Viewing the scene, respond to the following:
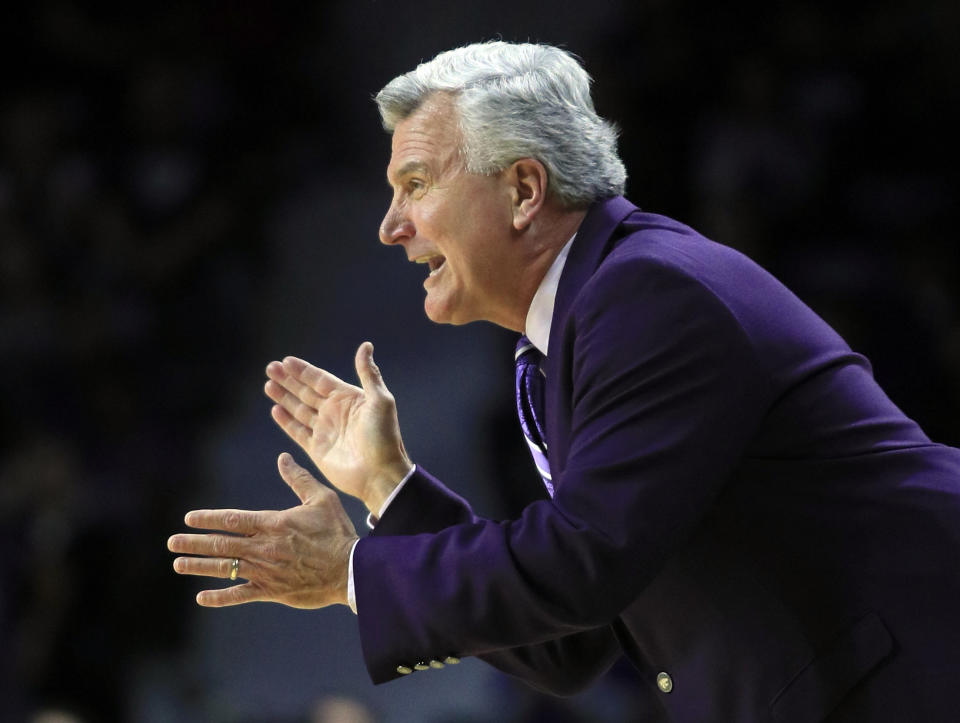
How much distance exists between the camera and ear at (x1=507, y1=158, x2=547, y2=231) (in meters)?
1.81

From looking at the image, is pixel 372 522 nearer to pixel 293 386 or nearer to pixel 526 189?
pixel 293 386

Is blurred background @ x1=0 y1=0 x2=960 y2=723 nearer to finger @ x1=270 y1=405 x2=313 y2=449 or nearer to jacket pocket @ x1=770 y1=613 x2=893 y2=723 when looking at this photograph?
finger @ x1=270 y1=405 x2=313 y2=449

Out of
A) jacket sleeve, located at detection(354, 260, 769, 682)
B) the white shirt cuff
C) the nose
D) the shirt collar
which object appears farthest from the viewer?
the nose

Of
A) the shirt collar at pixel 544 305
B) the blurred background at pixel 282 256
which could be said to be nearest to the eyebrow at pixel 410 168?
the shirt collar at pixel 544 305

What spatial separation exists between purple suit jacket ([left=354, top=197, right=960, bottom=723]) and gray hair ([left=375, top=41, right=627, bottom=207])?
278 millimetres

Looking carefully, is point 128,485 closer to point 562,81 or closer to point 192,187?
point 192,187

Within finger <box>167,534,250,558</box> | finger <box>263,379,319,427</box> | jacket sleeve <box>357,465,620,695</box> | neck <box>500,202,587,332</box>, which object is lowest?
jacket sleeve <box>357,465,620,695</box>

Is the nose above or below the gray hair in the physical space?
below

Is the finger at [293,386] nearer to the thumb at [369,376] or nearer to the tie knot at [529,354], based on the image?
the thumb at [369,376]

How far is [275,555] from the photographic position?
5.31ft

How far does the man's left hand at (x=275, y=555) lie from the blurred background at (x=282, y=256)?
7.29 ft

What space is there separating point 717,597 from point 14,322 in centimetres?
341

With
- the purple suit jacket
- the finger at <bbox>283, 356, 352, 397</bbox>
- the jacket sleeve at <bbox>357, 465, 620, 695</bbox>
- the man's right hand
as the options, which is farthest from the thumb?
the jacket sleeve at <bbox>357, 465, 620, 695</bbox>

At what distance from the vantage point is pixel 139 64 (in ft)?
14.9
